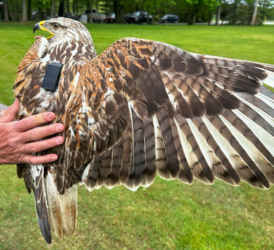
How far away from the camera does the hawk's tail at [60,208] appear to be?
246 centimetres

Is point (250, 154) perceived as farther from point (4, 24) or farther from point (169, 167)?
point (4, 24)

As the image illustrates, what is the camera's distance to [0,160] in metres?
2.34

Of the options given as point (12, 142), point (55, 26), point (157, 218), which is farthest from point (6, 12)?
point (157, 218)

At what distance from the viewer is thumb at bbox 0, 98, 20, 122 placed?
2.31 metres

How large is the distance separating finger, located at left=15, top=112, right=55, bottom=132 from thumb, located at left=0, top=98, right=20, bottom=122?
0.20 meters

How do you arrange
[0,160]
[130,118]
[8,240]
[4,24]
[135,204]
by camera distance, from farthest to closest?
1. [4,24]
2. [135,204]
3. [8,240]
4. [0,160]
5. [130,118]

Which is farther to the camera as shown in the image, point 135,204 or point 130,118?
point 135,204

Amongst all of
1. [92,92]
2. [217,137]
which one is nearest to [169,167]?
[217,137]

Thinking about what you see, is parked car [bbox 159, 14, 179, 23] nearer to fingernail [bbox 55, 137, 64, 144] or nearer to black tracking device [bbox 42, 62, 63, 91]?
black tracking device [bbox 42, 62, 63, 91]

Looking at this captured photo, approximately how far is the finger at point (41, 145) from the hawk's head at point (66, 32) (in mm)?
1055

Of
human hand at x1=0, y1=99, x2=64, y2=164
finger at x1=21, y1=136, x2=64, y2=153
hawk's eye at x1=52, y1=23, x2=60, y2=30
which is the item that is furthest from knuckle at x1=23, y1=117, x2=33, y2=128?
hawk's eye at x1=52, y1=23, x2=60, y2=30

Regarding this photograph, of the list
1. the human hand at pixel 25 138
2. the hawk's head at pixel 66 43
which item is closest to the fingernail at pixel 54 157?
the human hand at pixel 25 138

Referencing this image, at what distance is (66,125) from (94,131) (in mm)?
240

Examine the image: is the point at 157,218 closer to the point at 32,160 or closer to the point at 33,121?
the point at 32,160
